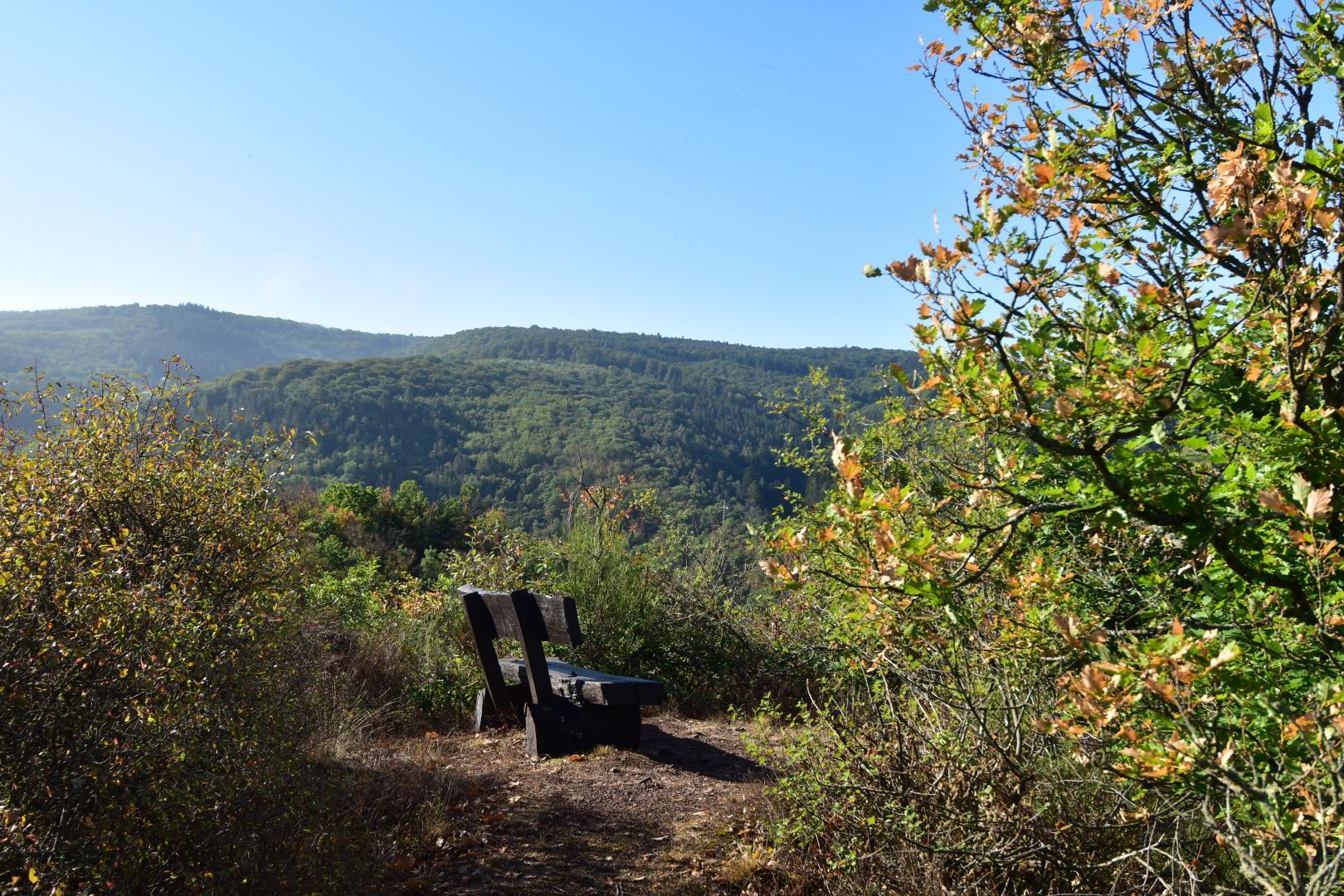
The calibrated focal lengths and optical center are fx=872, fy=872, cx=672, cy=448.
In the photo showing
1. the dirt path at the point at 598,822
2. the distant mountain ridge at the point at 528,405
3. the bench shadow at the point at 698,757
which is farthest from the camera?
the distant mountain ridge at the point at 528,405

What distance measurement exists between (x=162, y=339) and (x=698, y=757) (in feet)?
609

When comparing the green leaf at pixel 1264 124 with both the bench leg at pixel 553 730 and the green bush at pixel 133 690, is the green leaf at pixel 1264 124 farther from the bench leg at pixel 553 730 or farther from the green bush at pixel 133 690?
the bench leg at pixel 553 730

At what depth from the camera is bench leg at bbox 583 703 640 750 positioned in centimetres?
575

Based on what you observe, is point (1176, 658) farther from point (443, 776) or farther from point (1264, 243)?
point (443, 776)

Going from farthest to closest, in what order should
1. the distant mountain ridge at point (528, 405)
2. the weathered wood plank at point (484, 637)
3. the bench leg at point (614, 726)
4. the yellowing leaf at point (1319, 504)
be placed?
the distant mountain ridge at point (528, 405), the weathered wood plank at point (484, 637), the bench leg at point (614, 726), the yellowing leaf at point (1319, 504)

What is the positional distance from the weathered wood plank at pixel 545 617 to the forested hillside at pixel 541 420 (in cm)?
3233

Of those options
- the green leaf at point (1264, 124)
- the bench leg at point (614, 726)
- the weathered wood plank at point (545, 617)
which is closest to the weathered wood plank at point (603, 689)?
the bench leg at point (614, 726)

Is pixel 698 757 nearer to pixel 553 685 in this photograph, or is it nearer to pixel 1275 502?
pixel 553 685

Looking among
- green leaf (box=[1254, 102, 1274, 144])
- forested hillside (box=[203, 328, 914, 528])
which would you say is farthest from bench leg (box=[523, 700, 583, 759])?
forested hillside (box=[203, 328, 914, 528])

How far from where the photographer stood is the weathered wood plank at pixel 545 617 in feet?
18.2

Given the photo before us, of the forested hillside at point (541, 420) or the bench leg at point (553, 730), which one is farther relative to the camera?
the forested hillside at point (541, 420)

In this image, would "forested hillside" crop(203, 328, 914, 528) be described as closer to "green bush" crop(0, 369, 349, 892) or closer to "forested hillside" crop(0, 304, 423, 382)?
"green bush" crop(0, 369, 349, 892)

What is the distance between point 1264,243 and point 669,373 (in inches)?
4764

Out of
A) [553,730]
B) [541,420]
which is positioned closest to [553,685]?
[553,730]
